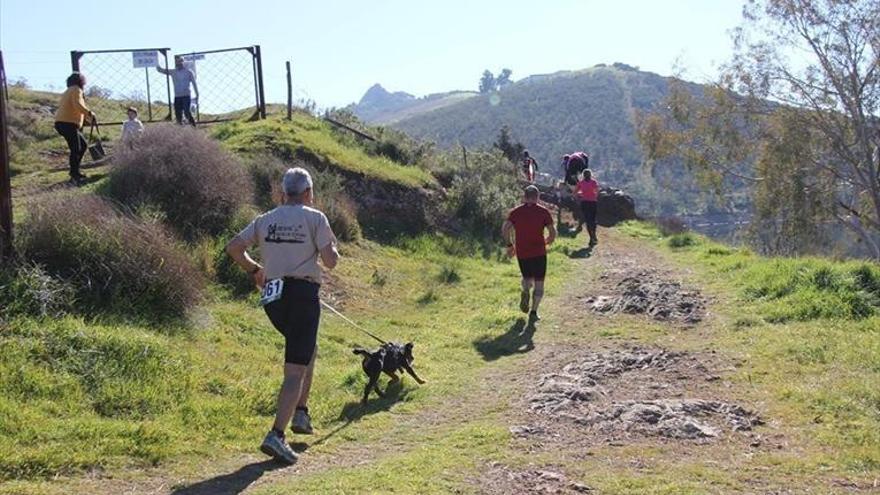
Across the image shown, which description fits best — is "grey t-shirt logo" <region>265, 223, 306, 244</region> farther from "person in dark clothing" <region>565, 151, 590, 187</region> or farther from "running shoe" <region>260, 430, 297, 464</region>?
"person in dark clothing" <region>565, 151, 590, 187</region>

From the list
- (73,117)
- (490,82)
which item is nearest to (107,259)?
(73,117)

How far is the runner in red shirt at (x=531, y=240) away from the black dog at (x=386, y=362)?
125 inches

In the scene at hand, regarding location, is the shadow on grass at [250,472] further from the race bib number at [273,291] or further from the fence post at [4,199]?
the fence post at [4,199]

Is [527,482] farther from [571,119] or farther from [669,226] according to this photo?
[571,119]

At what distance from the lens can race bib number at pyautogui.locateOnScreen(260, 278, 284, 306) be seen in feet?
18.0

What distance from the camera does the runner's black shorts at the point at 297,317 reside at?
18.0ft

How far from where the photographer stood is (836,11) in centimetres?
2875

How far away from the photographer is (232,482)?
4977mm

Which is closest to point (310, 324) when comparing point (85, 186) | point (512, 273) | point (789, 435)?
point (789, 435)

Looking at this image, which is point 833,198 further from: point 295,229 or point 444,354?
point 295,229

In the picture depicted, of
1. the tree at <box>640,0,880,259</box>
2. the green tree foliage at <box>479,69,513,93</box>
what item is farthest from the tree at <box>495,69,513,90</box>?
the tree at <box>640,0,880,259</box>

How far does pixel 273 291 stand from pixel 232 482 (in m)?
1.26

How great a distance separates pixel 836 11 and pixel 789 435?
27.5m

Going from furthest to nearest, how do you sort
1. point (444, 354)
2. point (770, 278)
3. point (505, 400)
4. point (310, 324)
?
point (770, 278) < point (444, 354) < point (505, 400) < point (310, 324)
